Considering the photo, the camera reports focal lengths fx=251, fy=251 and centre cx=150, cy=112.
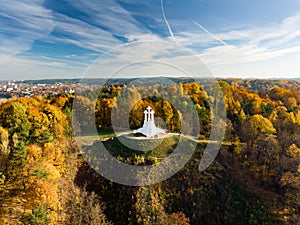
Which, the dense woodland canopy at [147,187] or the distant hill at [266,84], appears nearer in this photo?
the dense woodland canopy at [147,187]

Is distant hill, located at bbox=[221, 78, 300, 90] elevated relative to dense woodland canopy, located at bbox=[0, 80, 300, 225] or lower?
elevated

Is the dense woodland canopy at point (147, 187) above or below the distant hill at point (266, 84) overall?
below

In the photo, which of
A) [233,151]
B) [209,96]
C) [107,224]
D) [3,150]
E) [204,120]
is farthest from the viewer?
[209,96]

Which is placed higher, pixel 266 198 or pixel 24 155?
pixel 24 155

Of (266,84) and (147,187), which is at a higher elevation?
(266,84)

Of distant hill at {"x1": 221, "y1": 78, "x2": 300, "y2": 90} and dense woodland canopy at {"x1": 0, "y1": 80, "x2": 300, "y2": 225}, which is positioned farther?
distant hill at {"x1": 221, "y1": 78, "x2": 300, "y2": 90}

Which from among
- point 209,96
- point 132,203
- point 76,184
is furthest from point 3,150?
point 209,96

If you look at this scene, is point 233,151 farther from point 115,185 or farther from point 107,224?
point 107,224

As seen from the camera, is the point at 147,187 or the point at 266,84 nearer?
the point at 147,187
